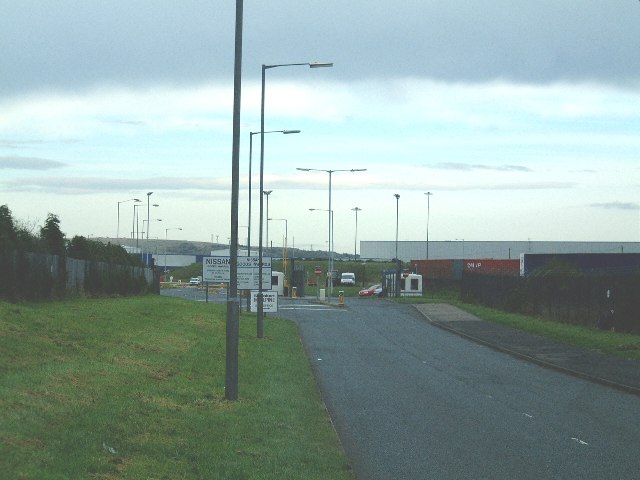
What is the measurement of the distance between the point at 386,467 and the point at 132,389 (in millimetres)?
5055

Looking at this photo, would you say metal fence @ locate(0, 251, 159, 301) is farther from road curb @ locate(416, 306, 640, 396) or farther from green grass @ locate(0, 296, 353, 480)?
road curb @ locate(416, 306, 640, 396)

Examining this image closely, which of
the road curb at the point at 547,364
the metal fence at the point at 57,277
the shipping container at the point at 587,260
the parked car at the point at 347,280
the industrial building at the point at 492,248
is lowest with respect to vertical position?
the road curb at the point at 547,364

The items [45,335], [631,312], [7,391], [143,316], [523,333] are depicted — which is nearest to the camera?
[7,391]

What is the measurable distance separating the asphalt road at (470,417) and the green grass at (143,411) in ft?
2.22

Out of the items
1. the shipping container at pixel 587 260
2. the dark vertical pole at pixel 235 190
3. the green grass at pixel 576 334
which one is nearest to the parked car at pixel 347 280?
the shipping container at pixel 587 260

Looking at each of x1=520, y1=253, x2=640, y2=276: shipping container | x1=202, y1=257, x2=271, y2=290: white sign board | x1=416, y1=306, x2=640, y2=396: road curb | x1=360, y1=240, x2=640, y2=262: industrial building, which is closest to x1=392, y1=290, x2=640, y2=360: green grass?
x1=416, y1=306, x2=640, y2=396: road curb

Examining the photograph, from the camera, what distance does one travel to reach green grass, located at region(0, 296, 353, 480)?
31.8 ft

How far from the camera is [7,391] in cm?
1218

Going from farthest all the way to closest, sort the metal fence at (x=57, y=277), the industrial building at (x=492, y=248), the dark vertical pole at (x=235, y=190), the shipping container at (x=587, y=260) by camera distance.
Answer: the industrial building at (x=492, y=248) < the shipping container at (x=587, y=260) < the metal fence at (x=57, y=277) < the dark vertical pole at (x=235, y=190)

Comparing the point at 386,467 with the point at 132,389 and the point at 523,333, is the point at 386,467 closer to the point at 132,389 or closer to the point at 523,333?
the point at 132,389

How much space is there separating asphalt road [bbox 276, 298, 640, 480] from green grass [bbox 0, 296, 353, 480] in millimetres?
677

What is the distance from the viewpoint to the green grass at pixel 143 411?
9703 mm

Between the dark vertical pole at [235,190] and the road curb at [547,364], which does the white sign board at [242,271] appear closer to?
the road curb at [547,364]

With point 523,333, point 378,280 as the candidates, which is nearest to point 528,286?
point 523,333
